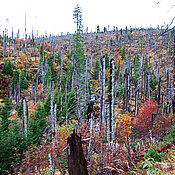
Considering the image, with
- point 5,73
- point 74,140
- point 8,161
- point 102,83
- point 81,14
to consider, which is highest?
point 81,14

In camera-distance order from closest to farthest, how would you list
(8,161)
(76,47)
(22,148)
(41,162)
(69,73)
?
(41,162) < (8,161) < (22,148) < (76,47) < (69,73)

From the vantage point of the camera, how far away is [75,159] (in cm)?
409

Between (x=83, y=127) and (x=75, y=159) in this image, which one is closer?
(x=75, y=159)

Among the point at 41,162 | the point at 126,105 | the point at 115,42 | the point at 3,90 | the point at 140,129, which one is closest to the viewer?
the point at 41,162

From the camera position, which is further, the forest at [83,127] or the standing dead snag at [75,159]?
the forest at [83,127]

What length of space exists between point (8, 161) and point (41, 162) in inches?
163

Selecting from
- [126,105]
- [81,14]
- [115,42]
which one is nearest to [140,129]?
[126,105]

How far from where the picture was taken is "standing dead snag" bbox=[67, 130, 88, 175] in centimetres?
408

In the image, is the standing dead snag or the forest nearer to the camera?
the standing dead snag

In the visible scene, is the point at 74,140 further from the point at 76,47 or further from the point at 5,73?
the point at 5,73

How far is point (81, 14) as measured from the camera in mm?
21812

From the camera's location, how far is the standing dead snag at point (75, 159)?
13.4 ft

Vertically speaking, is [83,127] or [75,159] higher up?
[75,159]

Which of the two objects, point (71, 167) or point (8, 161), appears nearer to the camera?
point (71, 167)
